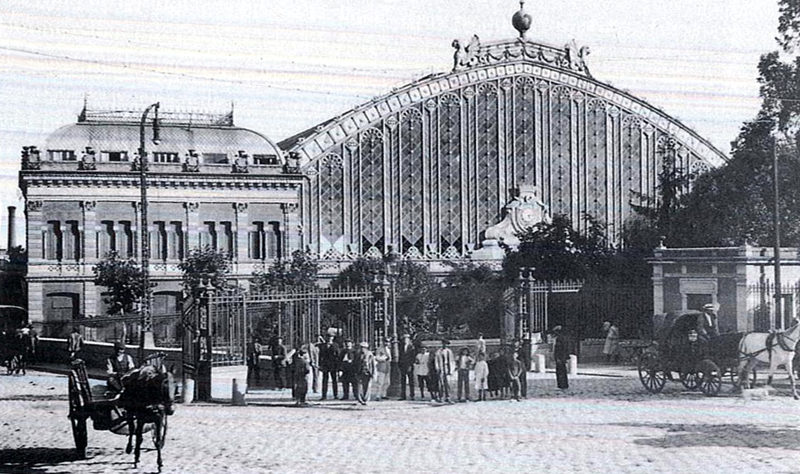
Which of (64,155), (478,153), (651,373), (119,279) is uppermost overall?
(478,153)

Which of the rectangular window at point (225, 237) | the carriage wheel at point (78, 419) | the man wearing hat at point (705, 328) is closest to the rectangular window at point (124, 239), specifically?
the rectangular window at point (225, 237)

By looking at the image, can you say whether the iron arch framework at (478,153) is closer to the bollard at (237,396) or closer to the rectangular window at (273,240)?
the rectangular window at (273,240)

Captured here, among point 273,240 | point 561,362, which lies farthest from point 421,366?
point 273,240

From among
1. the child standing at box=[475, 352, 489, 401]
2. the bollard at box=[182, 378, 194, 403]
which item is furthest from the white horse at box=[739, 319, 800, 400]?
the bollard at box=[182, 378, 194, 403]

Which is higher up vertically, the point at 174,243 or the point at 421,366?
the point at 174,243

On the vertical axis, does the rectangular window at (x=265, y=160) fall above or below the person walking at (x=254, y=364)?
above

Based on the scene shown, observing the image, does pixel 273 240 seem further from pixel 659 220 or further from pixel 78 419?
pixel 78 419

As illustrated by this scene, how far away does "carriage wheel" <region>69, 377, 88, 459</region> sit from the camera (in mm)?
11078

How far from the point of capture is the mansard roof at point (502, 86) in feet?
123

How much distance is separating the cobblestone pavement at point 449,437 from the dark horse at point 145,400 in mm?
427

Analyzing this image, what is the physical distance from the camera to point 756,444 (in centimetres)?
1169

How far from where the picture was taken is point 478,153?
39.8m

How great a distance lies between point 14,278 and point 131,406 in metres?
14.2

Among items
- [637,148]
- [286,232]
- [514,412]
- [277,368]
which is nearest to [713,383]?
[514,412]
